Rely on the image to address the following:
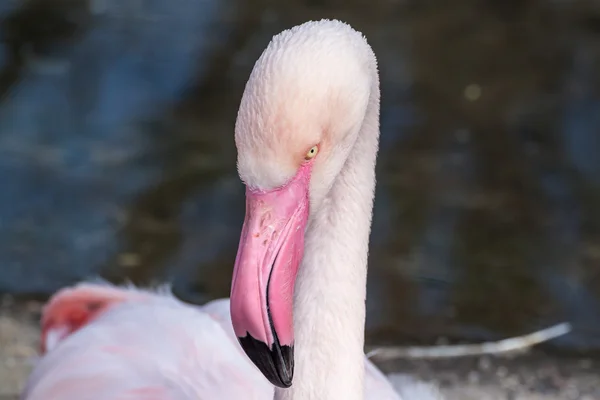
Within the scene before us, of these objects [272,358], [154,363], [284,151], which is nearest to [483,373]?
[154,363]

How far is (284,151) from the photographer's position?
1633mm

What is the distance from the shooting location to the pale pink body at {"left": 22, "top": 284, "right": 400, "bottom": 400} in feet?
7.73

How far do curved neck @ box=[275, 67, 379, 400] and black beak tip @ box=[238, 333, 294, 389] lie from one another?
0.80 ft

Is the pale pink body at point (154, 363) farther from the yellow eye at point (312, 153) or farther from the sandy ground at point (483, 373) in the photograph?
the sandy ground at point (483, 373)

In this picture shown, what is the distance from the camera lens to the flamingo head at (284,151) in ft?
5.27

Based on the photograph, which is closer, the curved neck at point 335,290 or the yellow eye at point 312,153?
the yellow eye at point 312,153

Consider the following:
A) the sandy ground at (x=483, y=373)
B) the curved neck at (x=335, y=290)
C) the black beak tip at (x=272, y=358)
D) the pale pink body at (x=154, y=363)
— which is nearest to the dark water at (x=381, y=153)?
the sandy ground at (x=483, y=373)

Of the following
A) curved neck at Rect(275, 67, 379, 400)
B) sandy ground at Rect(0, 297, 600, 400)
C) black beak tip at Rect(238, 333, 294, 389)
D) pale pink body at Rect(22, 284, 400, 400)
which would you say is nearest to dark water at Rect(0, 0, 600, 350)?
sandy ground at Rect(0, 297, 600, 400)

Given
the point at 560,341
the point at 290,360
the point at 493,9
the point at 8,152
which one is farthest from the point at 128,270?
the point at 493,9

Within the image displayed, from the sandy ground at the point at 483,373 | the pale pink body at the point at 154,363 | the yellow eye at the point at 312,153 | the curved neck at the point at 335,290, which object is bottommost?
the sandy ground at the point at 483,373

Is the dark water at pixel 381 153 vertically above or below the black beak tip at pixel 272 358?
below

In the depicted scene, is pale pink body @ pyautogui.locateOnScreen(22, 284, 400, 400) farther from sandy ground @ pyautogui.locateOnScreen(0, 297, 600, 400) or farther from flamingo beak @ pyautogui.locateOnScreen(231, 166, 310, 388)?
sandy ground @ pyautogui.locateOnScreen(0, 297, 600, 400)

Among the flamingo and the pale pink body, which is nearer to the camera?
the flamingo

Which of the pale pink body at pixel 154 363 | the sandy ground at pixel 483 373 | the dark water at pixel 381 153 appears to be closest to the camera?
the pale pink body at pixel 154 363
